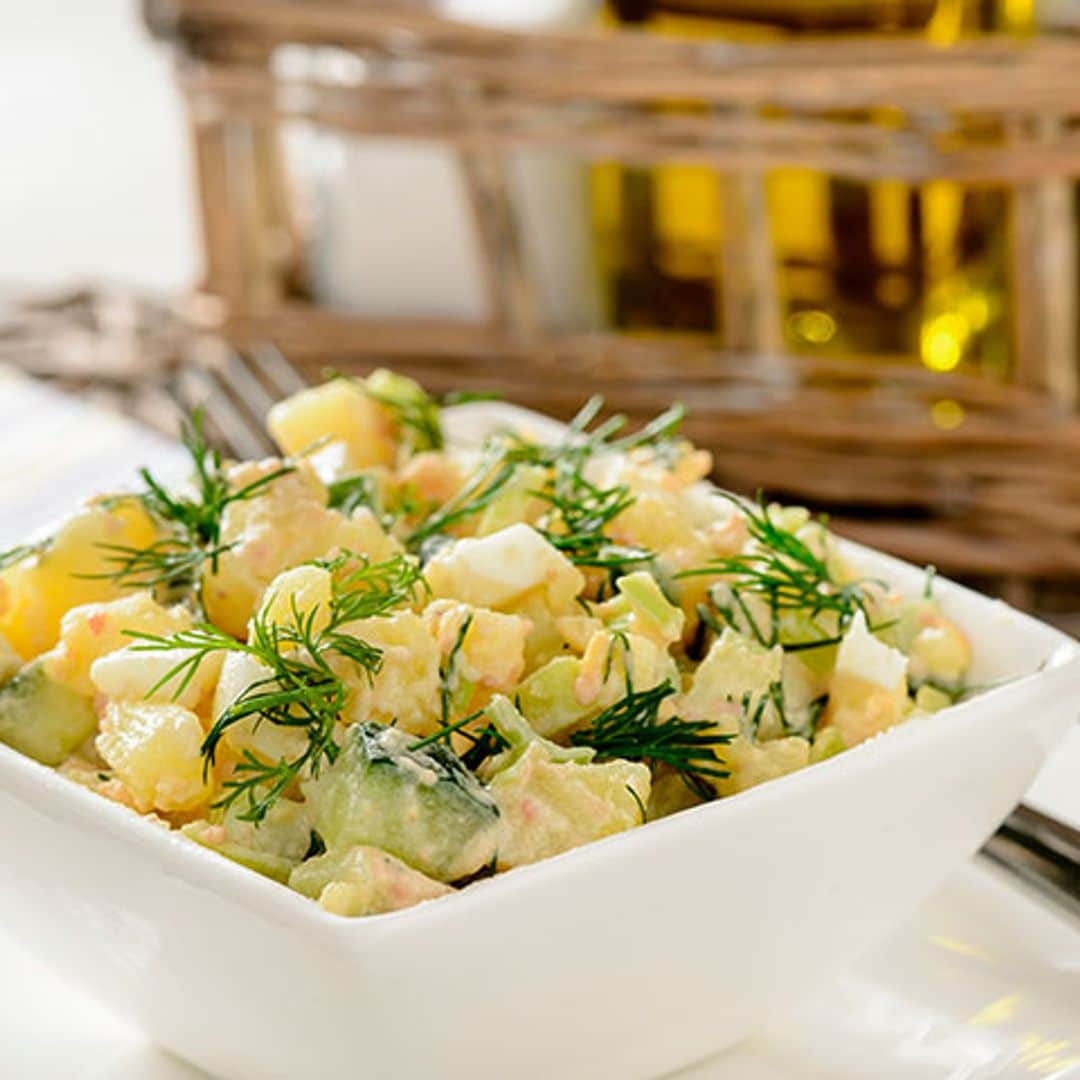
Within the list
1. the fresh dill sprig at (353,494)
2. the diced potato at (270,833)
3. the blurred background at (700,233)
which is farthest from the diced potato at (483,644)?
the blurred background at (700,233)

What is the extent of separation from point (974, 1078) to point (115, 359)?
55.2 inches

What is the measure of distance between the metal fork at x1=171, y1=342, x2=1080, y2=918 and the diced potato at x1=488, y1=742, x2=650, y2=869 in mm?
352

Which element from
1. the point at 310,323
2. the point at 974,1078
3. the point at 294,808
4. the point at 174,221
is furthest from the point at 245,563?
the point at 174,221

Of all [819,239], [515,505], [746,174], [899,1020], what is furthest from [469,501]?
[819,239]

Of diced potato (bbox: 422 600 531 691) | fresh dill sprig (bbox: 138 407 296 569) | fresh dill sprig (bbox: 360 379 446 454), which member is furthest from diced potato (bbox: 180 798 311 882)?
fresh dill sprig (bbox: 360 379 446 454)

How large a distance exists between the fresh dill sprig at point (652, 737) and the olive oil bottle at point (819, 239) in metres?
0.89

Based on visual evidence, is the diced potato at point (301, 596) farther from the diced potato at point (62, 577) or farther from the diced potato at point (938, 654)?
the diced potato at point (938, 654)

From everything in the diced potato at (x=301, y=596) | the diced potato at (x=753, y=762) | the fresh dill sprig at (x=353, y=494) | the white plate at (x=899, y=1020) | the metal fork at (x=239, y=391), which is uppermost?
the diced potato at (x=301, y=596)

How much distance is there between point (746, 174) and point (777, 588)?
788 mm

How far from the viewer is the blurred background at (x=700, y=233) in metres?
1.76

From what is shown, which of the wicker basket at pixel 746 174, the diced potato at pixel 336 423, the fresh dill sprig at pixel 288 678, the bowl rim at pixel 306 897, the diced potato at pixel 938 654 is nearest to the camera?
the bowl rim at pixel 306 897

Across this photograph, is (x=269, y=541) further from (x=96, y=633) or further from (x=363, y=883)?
(x=363, y=883)

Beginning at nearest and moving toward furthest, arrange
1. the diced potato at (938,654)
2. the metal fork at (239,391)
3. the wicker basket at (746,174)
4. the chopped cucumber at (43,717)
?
the chopped cucumber at (43,717), the diced potato at (938,654), the wicker basket at (746,174), the metal fork at (239,391)

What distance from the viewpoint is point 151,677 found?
100 cm
